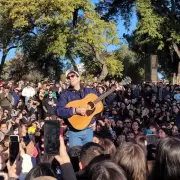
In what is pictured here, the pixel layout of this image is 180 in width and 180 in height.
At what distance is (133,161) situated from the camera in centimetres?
315

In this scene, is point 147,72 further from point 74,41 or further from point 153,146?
point 153,146

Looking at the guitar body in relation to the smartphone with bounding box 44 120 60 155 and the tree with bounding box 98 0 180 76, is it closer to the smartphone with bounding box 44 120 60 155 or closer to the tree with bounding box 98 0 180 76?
the smartphone with bounding box 44 120 60 155

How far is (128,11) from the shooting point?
32.3 m

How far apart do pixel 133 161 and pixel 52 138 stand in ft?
2.53

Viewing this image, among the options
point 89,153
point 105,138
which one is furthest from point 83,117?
point 89,153

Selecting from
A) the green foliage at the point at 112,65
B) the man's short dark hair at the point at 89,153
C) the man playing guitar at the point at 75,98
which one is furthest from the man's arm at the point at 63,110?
the green foliage at the point at 112,65

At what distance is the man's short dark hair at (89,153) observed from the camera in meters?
3.70

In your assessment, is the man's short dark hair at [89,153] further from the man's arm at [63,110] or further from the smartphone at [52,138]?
the man's arm at [63,110]

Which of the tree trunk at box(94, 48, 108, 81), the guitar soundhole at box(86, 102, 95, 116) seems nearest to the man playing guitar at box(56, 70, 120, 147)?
the guitar soundhole at box(86, 102, 95, 116)

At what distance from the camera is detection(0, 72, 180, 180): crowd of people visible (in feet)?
9.35

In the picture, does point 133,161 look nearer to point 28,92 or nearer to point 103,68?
point 28,92

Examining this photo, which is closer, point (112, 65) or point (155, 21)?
point (155, 21)

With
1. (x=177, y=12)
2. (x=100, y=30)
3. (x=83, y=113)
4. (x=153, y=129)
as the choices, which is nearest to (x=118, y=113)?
(x=153, y=129)

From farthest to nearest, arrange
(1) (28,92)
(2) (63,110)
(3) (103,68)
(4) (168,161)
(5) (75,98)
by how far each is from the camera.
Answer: (3) (103,68), (1) (28,92), (5) (75,98), (2) (63,110), (4) (168,161)
